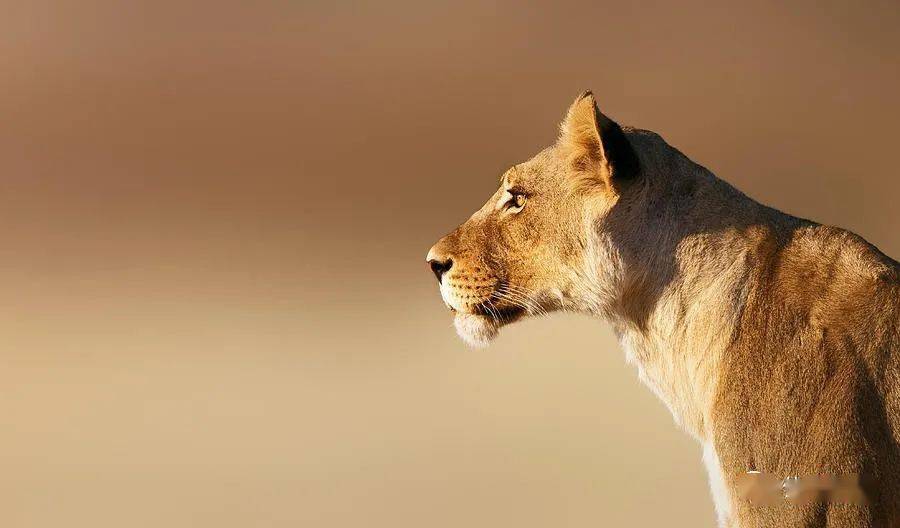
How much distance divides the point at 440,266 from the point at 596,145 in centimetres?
61

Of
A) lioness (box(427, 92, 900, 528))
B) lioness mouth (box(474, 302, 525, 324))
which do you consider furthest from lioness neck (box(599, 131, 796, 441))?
lioness mouth (box(474, 302, 525, 324))

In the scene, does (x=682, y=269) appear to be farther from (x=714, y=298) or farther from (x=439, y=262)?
(x=439, y=262)

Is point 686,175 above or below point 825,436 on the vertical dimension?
above

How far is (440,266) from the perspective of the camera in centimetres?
317

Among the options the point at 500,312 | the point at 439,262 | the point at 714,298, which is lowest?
the point at 714,298

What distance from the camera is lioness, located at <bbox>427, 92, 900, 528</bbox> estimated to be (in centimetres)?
236

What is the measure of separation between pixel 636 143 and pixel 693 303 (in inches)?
16.5

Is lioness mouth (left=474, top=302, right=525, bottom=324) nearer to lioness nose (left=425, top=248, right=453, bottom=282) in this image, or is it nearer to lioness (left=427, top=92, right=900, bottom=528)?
lioness (left=427, top=92, right=900, bottom=528)

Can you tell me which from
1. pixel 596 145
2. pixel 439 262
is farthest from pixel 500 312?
pixel 596 145

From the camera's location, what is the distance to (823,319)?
2.46 m

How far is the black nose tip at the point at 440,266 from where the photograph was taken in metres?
3.14

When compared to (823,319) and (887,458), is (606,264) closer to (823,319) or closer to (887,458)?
(823,319)

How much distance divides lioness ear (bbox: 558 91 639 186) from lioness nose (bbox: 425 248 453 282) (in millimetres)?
456

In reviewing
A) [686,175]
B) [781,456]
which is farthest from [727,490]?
[686,175]
